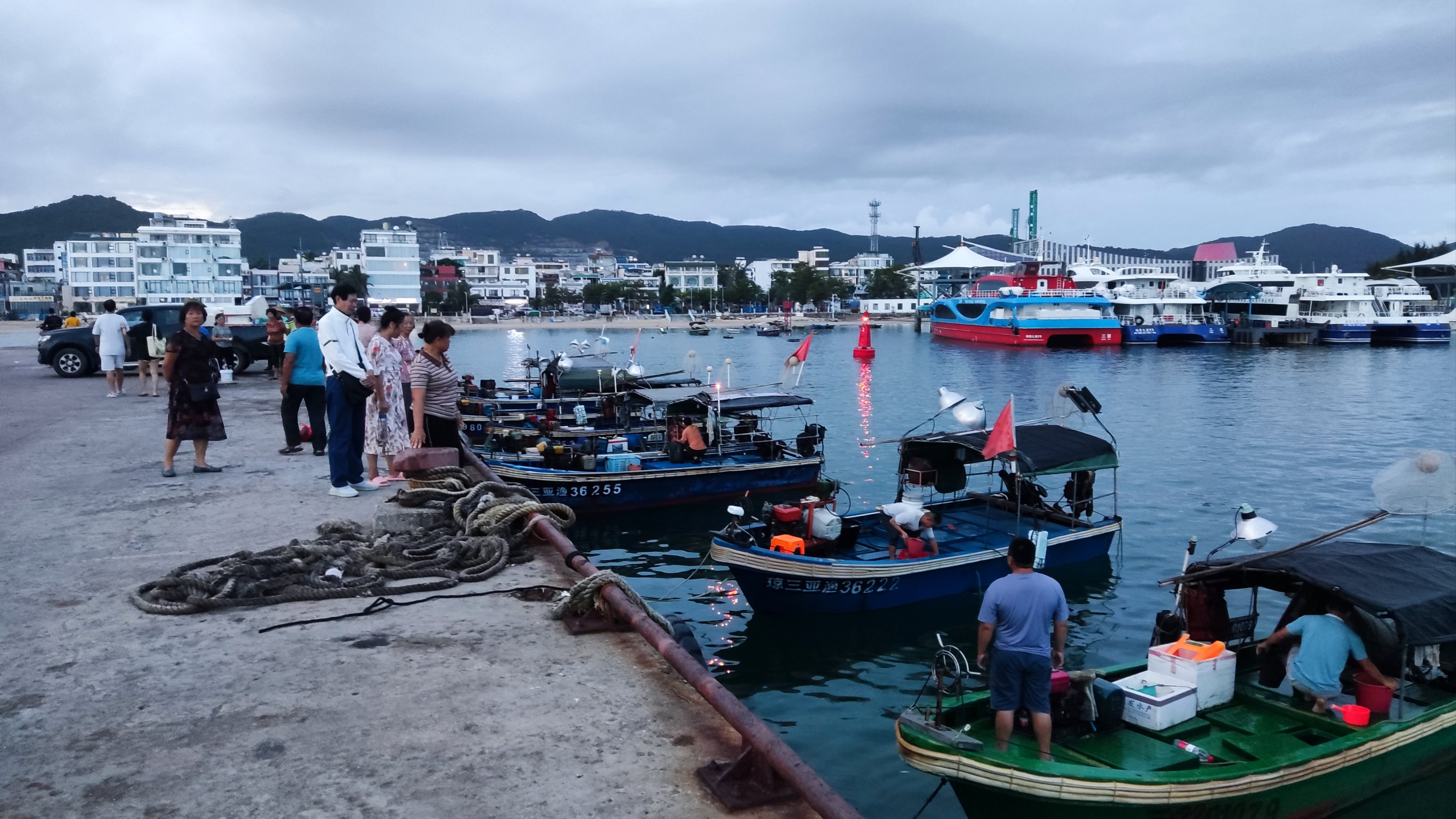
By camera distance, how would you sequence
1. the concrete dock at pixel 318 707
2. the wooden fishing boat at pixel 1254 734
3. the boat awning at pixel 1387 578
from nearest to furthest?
1. the concrete dock at pixel 318 707
2. the wooden fishing boat at pixel 1254 734
3. the boat awning at pixel 1387 578

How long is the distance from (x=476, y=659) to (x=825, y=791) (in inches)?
105

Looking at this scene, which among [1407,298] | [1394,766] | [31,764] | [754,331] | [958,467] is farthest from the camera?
[754,331]

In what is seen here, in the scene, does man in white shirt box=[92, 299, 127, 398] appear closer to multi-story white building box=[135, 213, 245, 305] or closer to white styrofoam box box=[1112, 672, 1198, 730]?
white styrofoam box box=[1112, 672, 1198, 730]

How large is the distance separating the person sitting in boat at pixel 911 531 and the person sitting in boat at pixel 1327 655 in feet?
15.8

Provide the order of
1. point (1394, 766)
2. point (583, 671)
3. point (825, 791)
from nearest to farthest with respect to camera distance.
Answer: point (825, 791) < point (583, 671) < point (1394, 766)

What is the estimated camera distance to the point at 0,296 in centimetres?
12300

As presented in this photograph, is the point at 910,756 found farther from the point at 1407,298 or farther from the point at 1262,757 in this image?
the point at 1407,298

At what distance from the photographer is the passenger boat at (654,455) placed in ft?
54.4

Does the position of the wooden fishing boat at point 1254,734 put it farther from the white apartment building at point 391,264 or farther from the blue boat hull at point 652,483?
the white apartment building at point 391,264

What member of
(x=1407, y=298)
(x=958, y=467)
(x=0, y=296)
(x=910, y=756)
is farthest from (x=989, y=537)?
(x=0, y=296)

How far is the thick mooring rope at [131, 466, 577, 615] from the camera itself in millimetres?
6402

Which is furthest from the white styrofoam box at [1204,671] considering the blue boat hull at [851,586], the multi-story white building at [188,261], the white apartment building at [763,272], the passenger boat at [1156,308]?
the white apartment building at [763,272]

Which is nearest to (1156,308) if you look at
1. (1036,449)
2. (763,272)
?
(1036,449)

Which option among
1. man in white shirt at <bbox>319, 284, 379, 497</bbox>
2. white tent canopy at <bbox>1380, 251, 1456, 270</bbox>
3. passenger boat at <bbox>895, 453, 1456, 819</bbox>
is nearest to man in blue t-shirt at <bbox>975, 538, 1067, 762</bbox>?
passenger boat at <bbox>895, 453, 1456, 819</bbox>
